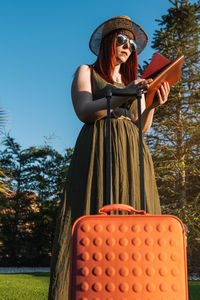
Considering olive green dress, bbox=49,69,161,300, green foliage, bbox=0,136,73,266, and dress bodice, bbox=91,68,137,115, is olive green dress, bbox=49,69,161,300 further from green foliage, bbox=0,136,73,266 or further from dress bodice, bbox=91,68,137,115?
green foliage, bbox=0,136,73,266

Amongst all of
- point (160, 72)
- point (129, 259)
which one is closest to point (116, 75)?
point (160, 72)

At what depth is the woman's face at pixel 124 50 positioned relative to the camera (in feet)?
6.62

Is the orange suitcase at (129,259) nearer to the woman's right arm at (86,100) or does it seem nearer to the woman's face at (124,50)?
the woman's right arm at (86,100)

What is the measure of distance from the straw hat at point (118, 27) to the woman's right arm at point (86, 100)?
0.33 metres

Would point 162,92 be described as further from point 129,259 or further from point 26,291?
point 26,291

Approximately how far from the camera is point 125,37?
2.00 metres

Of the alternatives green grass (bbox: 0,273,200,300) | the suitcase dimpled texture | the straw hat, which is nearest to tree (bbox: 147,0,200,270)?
green grass (bbox: 0,273,200,300)

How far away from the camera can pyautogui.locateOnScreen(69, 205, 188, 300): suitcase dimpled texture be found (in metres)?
1.04

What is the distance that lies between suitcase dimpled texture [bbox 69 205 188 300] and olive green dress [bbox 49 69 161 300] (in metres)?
0.52

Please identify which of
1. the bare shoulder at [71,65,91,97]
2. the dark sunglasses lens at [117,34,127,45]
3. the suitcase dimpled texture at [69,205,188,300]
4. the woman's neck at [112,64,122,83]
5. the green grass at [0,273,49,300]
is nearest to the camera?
the suitcase dimpled texture at [69,205,188,300]

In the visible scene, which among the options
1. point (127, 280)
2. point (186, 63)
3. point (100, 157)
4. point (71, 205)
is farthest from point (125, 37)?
point (186, 63)

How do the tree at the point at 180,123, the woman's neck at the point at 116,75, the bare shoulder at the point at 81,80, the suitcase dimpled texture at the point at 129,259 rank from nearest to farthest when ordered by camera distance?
the suitcase dimpled texture at the point at 129,259 → the bare shoulder at the point at 81,80 → the woman's neck at the point at 116,75 → the tree at the point at 180,123

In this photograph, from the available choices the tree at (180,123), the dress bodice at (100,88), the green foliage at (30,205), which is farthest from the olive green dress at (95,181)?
Answer: the green foliage at (30,205)

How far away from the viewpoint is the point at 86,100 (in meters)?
1.79
